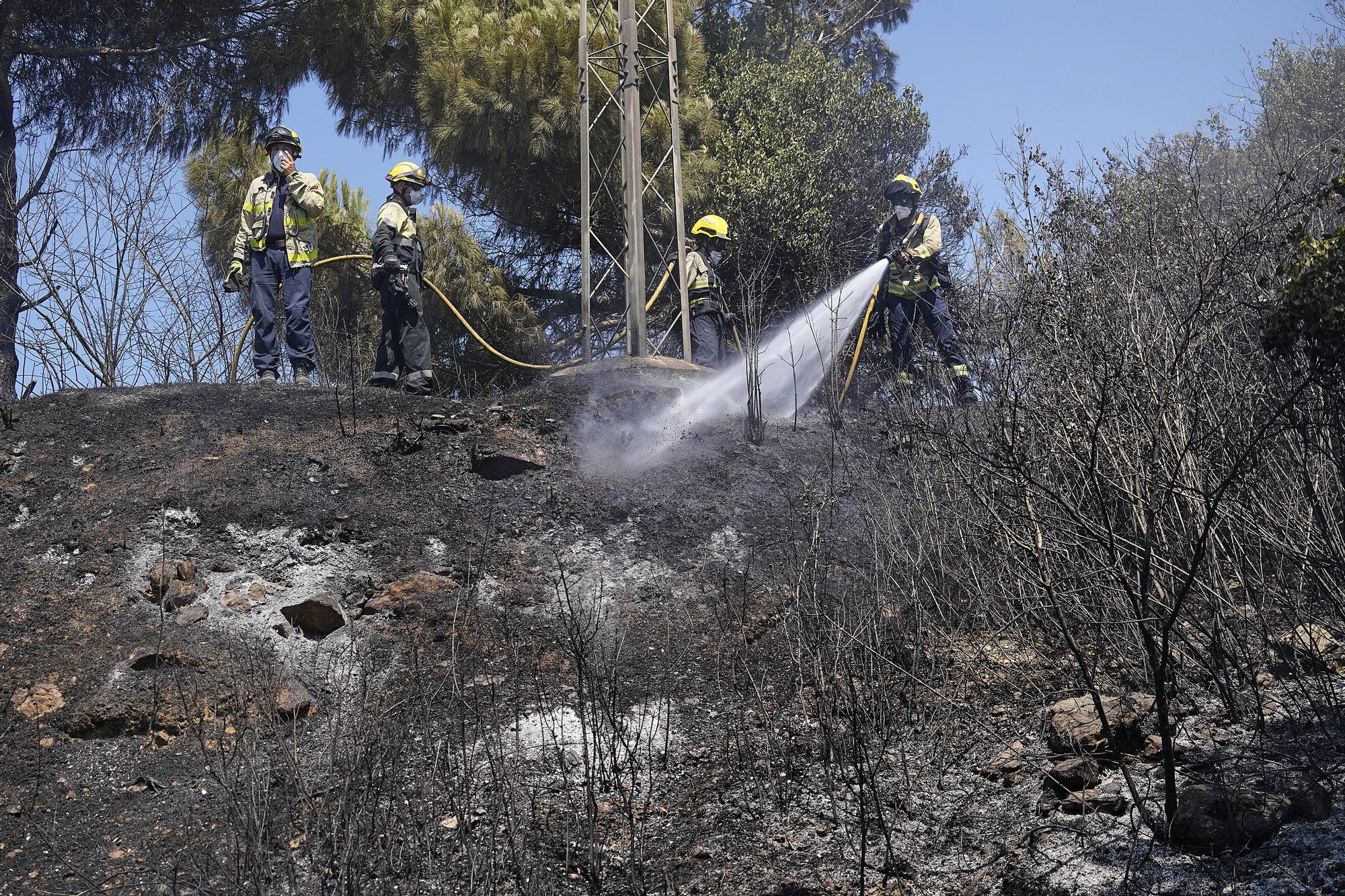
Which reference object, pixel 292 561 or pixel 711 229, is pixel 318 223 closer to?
pixel 711 229

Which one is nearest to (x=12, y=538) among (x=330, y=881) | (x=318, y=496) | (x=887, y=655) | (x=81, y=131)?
(x=318, y=496)

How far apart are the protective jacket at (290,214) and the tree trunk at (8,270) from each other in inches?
163

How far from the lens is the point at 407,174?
26.1ft

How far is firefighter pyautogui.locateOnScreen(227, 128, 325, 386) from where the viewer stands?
7.70m

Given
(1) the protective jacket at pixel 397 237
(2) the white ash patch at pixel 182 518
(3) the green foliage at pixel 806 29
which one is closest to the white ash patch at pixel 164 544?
(2) the white ash patch at pixel 182 518

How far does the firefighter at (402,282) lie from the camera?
792 centimetres

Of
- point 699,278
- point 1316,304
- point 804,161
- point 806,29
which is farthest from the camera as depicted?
point 806,29

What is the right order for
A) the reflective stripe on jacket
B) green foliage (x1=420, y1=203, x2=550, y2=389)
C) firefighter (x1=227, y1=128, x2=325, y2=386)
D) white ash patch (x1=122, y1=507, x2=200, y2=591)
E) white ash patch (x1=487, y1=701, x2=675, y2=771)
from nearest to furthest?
white ash patch (x1=487, y1=701, x2=675, y2=771) → white ash patch (x1=122, y1=507, x2=200, y2=591) → firefighter (x1=227, y1=128, x2=325, y2=386) → the reflective stripe on jacket → green foliage (x1=420, y1=203, x2=550, y2=389)

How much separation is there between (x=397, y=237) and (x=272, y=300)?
0.94 meters

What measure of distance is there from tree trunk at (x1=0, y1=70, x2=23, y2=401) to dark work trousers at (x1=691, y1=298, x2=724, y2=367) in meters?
6.20

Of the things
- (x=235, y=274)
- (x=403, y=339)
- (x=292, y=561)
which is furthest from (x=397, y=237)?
(x=292, y=561)

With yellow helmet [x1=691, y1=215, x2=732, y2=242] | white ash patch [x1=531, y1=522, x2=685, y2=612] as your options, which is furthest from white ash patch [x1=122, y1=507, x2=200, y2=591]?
yellow helmet [x1=691, y1=215, x2=732, y2=242]

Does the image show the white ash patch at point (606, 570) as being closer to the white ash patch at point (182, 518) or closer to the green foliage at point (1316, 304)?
the white ash patch at point (182, 518)

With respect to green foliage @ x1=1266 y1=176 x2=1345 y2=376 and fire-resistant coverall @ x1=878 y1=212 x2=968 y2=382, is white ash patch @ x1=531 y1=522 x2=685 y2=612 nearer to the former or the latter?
fire-resistant coverall @ x1=878 y1=212 x2=968 y2=382
